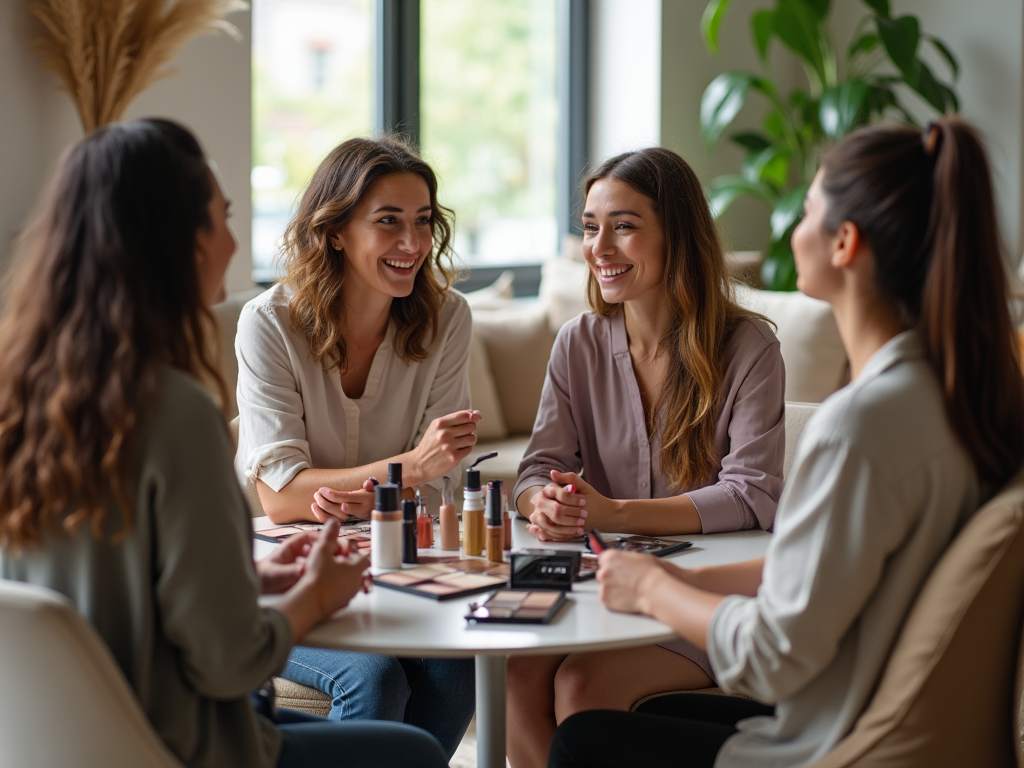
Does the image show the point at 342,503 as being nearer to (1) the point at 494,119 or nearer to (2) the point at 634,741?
(2) the point at 634,741

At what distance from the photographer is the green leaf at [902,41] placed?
4539 mm

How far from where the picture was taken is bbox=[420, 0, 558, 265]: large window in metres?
4.84

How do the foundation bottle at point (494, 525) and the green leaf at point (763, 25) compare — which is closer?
the foundation bottle at point (494, 525)

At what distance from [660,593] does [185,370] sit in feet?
2.20

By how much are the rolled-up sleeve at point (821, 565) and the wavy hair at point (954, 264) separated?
16 cm

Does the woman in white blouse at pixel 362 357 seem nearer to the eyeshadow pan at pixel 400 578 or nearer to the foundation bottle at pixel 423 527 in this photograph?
the foundation bottle at pixel 423 527

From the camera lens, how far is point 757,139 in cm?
515

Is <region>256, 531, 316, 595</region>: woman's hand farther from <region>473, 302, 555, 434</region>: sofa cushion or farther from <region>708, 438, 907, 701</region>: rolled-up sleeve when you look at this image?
<region>473, 302, 555, 434</region>: sofa cushion

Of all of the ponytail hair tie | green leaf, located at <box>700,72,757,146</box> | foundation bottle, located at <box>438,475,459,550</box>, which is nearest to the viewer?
the ponytail hair tie

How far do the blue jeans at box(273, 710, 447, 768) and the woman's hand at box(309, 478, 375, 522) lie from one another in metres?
0.53

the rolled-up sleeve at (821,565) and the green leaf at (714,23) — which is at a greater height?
the green leaf at (714,23)

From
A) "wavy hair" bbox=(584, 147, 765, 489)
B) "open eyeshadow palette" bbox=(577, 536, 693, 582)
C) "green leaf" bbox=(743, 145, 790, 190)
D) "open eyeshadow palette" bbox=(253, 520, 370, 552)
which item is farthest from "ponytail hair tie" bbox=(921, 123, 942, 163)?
"green leaf" bbox=(743, 145, 790, 190)

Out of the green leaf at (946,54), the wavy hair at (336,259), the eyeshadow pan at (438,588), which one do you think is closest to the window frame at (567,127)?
the green leaf at (946,54)

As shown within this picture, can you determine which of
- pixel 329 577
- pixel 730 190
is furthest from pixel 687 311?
pixel 730 190
